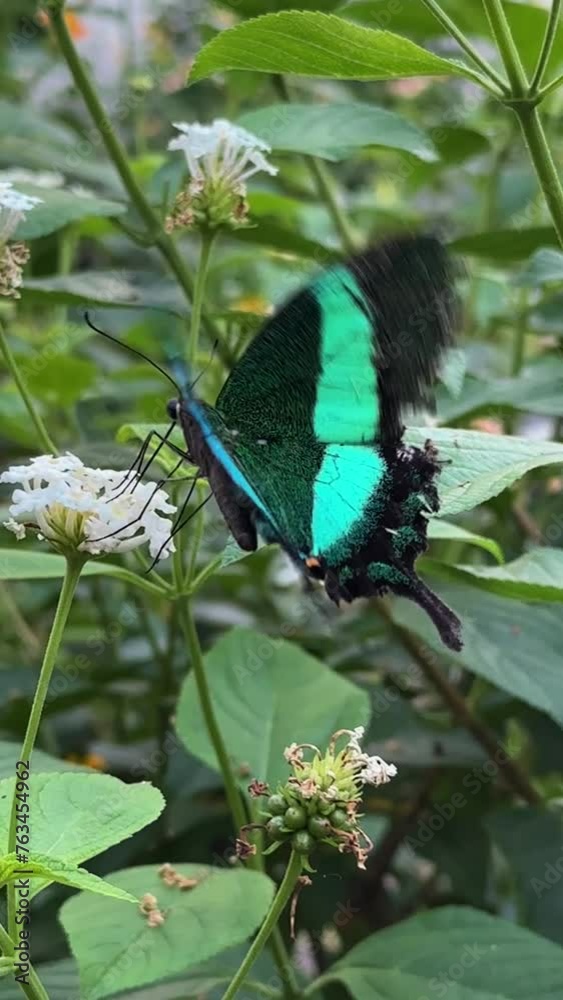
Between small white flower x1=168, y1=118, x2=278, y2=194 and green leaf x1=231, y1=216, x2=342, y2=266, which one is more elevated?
small white flower x1=168, y1=118, x2=278, y2=194

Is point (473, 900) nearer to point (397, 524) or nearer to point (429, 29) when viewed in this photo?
point (397, 524)

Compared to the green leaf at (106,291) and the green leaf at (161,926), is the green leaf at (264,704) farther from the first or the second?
the green leaf at (106,291)

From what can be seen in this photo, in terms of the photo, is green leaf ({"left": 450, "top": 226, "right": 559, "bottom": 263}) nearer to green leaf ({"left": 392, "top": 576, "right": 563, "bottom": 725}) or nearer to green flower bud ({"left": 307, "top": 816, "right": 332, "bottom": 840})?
green leaf ({"left": 392, "top": 576, "right": 563, "bottom": 725})

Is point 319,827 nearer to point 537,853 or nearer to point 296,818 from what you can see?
point 296,818

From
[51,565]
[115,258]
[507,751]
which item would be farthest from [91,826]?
[115,258]

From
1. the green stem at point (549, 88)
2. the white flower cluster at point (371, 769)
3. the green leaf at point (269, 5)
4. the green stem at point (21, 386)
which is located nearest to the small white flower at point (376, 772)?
the white flower cluster at point (371, 769)

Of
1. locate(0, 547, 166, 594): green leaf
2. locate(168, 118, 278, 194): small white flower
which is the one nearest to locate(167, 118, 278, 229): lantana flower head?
locate(168, 118, 278, 194): small white flower

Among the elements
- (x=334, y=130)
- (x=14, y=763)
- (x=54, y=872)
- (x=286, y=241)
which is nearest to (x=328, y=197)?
(x=286, y=241)
